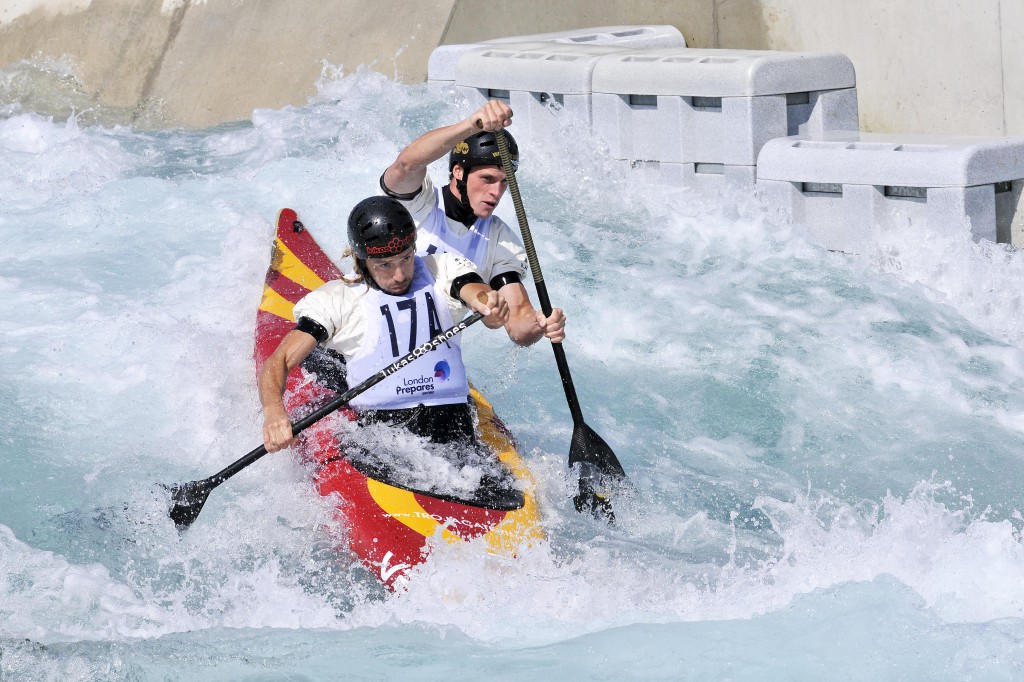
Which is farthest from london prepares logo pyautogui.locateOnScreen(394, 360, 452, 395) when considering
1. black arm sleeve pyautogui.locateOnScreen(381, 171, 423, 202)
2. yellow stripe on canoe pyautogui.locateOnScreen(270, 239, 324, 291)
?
yellow stripe on canoe pyautogui.locateOnScreen(270, 239, 324, 291)

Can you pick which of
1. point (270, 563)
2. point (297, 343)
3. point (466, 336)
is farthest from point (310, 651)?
point (466, 336)

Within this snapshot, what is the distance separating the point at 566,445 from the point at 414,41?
602 cm

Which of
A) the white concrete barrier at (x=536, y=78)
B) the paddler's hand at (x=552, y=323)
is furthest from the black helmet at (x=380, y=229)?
the white concrete barrier at (x=536, y=78)

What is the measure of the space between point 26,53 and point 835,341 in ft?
35.1

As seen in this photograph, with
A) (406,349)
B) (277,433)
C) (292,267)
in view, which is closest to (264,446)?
(277,433)

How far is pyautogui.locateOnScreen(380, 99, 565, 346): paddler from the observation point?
4.30m

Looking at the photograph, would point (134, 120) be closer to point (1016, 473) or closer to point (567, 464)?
point (567, 464)

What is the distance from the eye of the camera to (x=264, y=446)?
13.0 feet

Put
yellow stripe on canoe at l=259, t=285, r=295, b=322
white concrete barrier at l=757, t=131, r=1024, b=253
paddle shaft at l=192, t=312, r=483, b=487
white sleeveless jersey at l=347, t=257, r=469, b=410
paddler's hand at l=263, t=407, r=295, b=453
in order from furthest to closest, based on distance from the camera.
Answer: white concrete barrier at l=757, t=131, r=1024, b=253, yellow stripe on canoe at l=259, t=285, r=295, b=322, white sleeveless jersey at l=347, t=257, r=469, b=410, paddle shaft at l=192, t=312, r=483, b=487, paddler's hand at l=263, t=407, r=295, b=453

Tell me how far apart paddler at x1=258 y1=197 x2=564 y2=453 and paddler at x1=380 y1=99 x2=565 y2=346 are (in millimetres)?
170

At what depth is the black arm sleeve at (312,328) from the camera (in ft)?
13.3

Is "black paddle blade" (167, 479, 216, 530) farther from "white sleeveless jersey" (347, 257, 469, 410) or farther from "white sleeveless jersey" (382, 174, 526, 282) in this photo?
"white sleeveless jersey" (382, 174, 526, 282)

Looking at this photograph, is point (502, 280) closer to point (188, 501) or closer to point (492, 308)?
point (492, 308)

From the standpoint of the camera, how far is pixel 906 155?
19.9 feet
